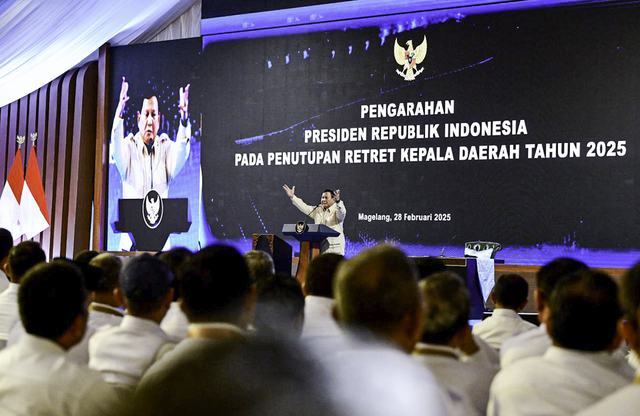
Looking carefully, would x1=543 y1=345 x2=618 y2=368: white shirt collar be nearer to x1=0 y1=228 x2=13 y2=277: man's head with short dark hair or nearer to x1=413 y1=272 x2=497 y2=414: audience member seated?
x1=413 y1=272 x2=497 y2=414: audience member seated

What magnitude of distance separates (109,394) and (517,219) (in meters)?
5.79

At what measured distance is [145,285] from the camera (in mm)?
1884

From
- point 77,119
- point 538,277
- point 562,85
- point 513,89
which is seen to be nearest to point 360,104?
point 513,89

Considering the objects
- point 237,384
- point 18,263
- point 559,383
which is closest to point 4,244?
point 18,263

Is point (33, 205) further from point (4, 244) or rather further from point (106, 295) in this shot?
point (106, 295)

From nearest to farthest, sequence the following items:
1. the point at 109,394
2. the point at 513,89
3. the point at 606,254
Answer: the point at 109,394
the point at 606,254
the point at 513,89

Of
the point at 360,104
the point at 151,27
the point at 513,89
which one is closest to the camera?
the point at 513,89

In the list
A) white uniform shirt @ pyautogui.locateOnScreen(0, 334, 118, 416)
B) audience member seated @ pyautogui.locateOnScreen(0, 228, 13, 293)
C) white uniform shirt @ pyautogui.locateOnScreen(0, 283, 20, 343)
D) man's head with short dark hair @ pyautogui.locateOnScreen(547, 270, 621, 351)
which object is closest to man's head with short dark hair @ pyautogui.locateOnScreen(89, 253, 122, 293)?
white uniform shirt @ pyautogui.locateOnScreen(0, 283, 20, 343)

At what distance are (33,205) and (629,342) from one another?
9276mm

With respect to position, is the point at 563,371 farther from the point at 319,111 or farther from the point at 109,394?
the point at 319,111

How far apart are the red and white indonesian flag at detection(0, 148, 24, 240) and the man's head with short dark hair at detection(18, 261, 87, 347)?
8.14 meters

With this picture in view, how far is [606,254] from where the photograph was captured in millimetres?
6230

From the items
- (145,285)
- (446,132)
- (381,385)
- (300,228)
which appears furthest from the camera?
(446,132)

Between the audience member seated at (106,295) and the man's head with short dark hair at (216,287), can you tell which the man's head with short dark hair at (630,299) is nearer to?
the man's head with short dark hair at (216,287)
